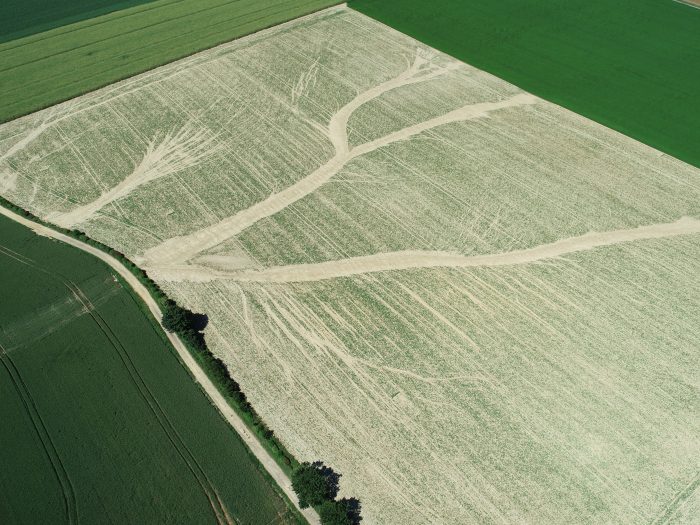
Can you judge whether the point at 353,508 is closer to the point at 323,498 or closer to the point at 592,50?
the point at 323,498

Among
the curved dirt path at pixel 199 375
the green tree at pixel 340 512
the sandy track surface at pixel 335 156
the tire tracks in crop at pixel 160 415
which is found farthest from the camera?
the sandy track surface at pixel 335 156

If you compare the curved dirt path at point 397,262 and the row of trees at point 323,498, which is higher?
the curved dirt path at point 397,262

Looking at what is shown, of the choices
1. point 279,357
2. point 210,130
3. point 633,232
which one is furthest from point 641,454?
point 210,130

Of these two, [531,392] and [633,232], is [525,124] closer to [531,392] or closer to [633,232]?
[633,232]

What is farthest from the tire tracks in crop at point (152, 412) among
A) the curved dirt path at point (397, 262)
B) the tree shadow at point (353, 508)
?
the tree shadow at point (353, 508)

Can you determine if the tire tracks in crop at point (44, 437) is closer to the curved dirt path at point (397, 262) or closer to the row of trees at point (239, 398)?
the row of trees at point (239, 398)

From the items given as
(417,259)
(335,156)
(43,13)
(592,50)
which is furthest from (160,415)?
(43,13)

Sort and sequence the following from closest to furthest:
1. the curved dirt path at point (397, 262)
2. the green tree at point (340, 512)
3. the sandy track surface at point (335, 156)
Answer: the green tree at point (340, 512) → the curved dirt path at point (397, 262) → the sandy track surface at point (335, 156)
